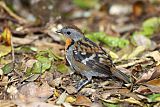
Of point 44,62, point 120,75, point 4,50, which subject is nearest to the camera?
point 120,75

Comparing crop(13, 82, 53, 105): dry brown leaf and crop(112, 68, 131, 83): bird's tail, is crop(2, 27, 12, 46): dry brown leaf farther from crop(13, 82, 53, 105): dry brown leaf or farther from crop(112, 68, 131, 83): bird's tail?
crop(112, 68, 131, 83): bird's tail

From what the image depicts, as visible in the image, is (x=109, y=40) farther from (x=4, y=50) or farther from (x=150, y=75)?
(x=4, y=50)

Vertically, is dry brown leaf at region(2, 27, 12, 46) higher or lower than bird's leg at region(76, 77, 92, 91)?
higher

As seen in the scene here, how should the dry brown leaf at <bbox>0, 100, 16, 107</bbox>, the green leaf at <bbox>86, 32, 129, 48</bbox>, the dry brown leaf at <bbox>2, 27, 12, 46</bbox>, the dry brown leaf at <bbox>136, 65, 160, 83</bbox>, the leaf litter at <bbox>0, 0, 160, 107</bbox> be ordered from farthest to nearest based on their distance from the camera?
1. the green leaf at <bbox>86, 32, 129, 48</bbox>
2. the dry brown leaf at <bbox>2, 27, 12, 46</bbox>
3. the dry brown leaf at <bbox>136, 65, 160, 83</bbox>
4. the leaf litter at <bbox>0, 0, 160, 107</bbox>
5. the dry brown leaf at <bbox>0, 100, 16, 107</bbox>

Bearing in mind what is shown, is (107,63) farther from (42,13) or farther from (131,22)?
(131,22)

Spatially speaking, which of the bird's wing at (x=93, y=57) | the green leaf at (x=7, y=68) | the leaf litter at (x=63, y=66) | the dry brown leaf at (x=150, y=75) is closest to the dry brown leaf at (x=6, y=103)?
the leaf litter at (x=63, y=66)

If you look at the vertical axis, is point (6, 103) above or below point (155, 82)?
below

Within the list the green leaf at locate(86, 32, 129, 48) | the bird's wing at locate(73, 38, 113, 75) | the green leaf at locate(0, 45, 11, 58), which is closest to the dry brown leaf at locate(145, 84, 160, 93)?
the bird's wing at locate(73, 38, 113, 75)

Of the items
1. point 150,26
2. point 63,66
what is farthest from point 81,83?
point 150,26

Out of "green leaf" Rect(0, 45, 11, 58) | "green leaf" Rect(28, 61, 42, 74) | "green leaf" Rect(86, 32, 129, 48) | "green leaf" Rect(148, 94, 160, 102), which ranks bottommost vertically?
"green leaf" Rect(148, 94, 160, 102)

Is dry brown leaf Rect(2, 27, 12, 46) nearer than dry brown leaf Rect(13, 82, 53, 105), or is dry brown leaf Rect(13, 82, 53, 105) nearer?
dry brown leaf Rect(13, 82, 53, 105)
